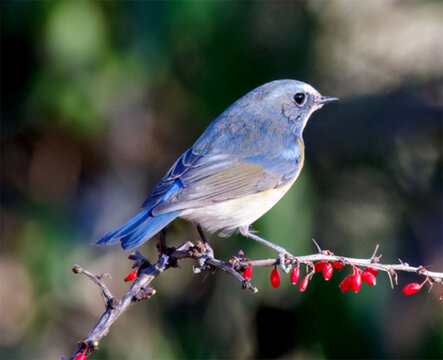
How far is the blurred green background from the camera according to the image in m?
4.36

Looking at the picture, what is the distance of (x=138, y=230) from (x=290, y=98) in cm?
155

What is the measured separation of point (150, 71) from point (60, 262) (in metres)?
1.45

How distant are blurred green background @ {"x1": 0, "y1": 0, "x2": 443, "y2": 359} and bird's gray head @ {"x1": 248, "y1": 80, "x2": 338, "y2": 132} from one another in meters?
0.65

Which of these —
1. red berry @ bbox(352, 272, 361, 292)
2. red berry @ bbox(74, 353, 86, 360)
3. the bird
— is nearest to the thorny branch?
red berry @ bbox(74, 353, 86, 360)

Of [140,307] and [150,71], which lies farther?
[140,307]

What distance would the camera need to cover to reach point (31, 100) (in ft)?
14.9

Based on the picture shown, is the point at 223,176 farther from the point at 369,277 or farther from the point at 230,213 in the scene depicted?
the point at 369,277

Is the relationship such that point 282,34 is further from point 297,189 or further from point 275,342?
point 275,342

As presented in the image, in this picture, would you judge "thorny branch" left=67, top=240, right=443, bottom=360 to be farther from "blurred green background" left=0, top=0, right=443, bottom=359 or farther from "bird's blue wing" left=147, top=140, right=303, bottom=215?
"blurred green background" left=0, top=0, right=443, bottom=359

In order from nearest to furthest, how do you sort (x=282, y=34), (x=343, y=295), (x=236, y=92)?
(x=343, y=295) < (x=236, y=92) < (x=282, y=34)

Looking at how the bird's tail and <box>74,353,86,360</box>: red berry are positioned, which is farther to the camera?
the bird's tail

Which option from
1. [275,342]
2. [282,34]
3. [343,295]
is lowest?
[275,342]

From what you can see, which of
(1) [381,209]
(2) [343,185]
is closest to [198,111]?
(2) [343,185]

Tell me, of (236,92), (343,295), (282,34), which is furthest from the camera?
(282,34)
